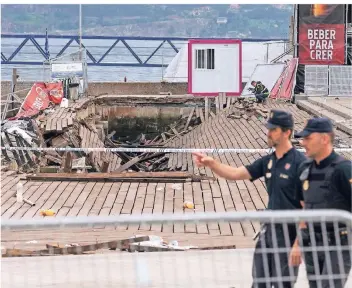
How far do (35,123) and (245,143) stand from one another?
5344 millimetres

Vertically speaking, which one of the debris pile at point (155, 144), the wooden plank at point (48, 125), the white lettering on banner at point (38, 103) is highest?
the white lettering on banner at point (38, 103)

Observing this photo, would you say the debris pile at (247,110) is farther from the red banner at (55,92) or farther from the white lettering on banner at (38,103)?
the white lettering on banner at (38,103)

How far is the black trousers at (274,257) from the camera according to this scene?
232 inches

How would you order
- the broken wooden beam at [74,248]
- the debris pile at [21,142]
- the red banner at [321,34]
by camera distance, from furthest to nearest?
the red banner at [321,34] → the debris pile at [21,142] → the broken wooden beam at [74,248]

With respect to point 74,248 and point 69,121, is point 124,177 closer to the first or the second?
point 74,248

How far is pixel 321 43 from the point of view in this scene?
3025 cm

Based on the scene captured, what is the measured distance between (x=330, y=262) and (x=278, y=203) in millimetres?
662

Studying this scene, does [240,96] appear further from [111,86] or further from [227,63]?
[111,86]

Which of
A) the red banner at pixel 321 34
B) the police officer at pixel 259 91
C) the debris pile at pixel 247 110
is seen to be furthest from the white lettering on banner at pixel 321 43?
the debris pile at pixel 247 110

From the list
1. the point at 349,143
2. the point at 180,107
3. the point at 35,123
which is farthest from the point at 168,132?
the point at 349,143

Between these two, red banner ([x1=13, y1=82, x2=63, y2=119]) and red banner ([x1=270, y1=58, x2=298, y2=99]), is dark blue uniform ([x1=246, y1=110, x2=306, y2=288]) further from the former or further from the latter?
red banner ([x1=270, y1=58, x2=298, y2=99])

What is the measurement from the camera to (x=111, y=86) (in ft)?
116

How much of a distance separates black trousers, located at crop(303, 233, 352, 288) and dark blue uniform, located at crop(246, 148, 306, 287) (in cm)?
15

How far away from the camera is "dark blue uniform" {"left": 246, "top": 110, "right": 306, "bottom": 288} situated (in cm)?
592
